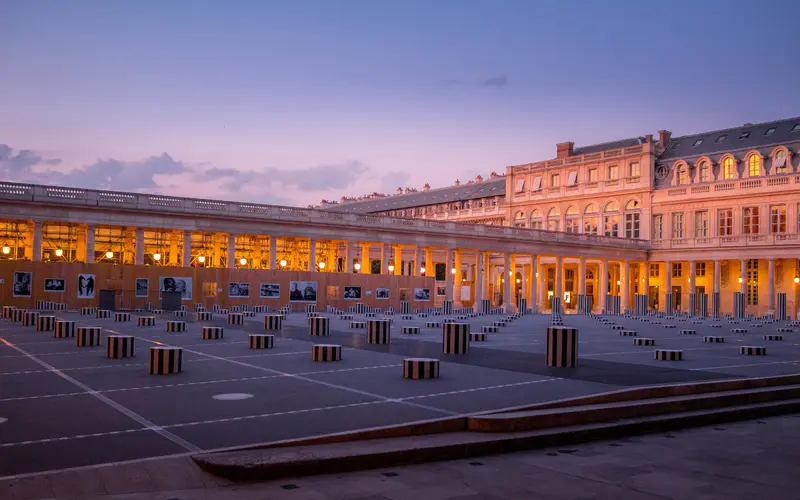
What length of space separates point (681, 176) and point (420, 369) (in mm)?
69464

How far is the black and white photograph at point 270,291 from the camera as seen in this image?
173 feet

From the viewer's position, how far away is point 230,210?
5659 cm

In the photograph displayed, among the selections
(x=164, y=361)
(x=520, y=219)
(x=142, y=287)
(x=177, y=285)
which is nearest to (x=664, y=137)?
(x=520, y=219)

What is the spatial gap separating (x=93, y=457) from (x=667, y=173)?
258 feet

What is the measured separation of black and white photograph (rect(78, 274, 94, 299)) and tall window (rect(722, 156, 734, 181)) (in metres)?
60.1

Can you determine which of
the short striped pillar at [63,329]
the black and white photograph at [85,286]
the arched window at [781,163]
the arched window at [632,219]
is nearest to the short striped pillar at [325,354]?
the short striped pillar at [63,329]

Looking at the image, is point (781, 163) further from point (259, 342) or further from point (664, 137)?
point (259, 342)

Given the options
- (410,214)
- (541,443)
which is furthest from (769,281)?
A: (541,443)

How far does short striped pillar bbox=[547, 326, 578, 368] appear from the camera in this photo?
58.5 feet

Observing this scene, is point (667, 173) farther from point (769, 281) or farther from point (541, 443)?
point (541, 443)

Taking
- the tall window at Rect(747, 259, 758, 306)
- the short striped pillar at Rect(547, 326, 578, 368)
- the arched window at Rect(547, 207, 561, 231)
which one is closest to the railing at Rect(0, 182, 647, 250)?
the arched window at Rect(547, 207, 561, 231)

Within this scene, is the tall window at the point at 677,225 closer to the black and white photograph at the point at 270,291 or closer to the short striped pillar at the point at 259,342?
the black and white photograph at the point at 270,291

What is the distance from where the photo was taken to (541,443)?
1051cm

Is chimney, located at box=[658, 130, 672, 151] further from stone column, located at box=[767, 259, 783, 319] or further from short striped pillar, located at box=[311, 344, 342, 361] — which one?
short striped pillar, located at box=[311, 344, 342, 361]
